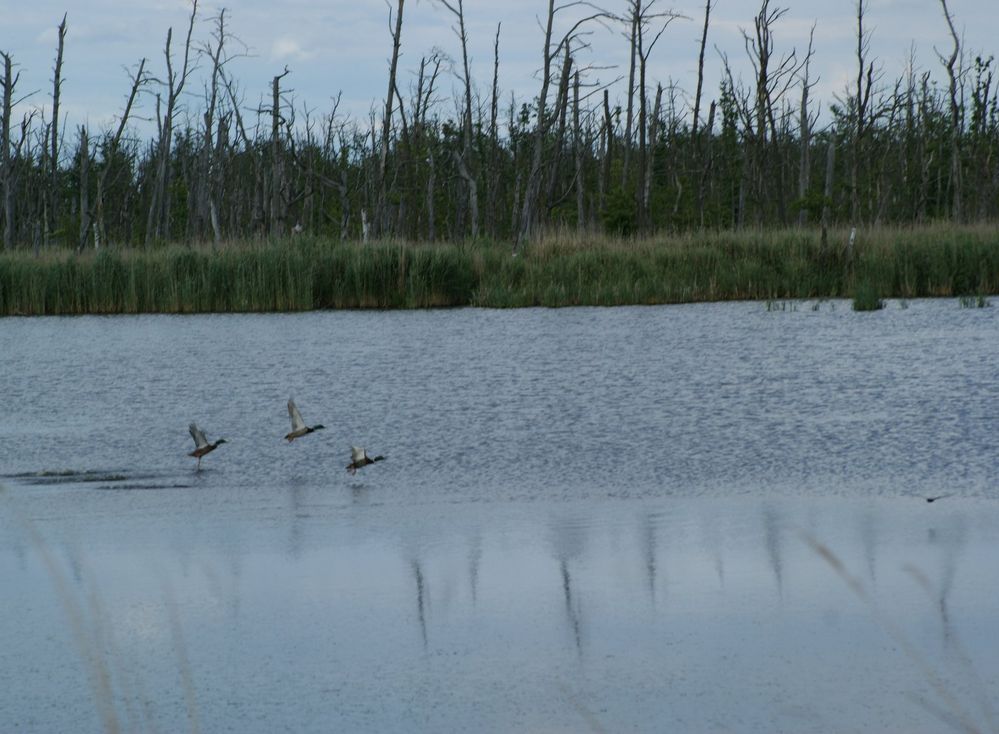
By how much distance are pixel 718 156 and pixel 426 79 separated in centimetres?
1410

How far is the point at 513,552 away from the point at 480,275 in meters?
15.1

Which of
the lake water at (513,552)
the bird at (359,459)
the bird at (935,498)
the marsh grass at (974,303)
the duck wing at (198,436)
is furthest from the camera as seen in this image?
the marsh grass at (974,303)

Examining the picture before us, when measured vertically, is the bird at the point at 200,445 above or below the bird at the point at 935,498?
above

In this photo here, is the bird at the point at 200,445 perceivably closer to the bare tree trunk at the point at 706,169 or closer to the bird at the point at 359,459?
the bird at the point at 359,459

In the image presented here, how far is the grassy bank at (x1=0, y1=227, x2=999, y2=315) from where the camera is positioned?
59.2 feet

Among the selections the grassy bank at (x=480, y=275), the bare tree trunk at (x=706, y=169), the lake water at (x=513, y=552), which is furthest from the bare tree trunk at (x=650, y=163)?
the lake water at (x=513, y=552)

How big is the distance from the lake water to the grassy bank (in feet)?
28.2

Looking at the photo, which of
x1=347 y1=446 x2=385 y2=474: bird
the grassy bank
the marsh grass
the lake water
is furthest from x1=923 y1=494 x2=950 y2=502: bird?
the grassy bank

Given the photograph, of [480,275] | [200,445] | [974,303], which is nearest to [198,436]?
[200,445]

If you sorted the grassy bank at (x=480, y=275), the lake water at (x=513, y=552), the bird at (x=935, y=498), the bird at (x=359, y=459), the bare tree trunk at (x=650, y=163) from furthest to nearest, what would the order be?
the bare tree trunk at (x=650, y=163), the grassy bank at (x=480, y=275), the bird at (x=359, y=459), the bird at (x=935, y=498), the lake water at (x=513, y=552)

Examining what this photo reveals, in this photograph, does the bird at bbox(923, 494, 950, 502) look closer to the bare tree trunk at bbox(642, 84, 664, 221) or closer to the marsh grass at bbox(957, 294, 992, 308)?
the marsh grass at bbox(957, 294, 992, 308)

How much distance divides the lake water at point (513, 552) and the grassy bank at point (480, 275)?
28.2ft

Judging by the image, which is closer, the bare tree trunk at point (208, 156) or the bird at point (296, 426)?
the bird at point (296, 426)

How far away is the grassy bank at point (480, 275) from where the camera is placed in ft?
59.2
